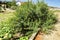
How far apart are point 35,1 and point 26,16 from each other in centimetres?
150

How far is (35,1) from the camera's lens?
28.6ft

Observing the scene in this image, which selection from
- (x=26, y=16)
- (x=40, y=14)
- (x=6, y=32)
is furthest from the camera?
(x=40, y=14)

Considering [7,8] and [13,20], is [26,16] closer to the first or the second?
[13,20]

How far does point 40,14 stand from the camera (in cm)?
799

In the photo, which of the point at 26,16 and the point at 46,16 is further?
the point at 46,16

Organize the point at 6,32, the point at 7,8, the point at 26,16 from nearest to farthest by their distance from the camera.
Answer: the point at 6,32
the point at 26,16
the point at 7,8

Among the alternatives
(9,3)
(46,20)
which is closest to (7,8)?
(9,3)

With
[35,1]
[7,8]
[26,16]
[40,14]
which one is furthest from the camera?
[7,8]

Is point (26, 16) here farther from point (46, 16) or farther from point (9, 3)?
point (9, 3)

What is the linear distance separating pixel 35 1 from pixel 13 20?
185 cm

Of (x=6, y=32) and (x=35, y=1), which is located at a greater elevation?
(x=35, y=1)

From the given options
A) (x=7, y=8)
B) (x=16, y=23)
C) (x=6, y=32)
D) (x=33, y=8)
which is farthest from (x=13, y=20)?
(x=7, y=8)

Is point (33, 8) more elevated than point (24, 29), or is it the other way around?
point (33, 8)

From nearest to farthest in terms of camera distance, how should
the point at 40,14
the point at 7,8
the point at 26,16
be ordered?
the point at 26,16 < the point at 40,14 < the point at 7,8
